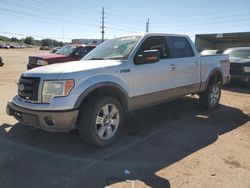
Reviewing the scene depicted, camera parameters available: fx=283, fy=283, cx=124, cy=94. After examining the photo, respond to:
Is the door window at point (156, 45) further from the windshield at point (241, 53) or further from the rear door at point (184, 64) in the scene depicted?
the windshield at point (241, 53)

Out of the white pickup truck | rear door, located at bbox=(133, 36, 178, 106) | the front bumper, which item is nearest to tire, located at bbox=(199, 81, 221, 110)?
the white pickup truck

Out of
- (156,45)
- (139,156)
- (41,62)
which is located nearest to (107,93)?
(139,156)

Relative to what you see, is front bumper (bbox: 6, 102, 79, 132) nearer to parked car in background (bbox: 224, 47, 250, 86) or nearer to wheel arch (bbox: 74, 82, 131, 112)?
wheel arch (bbox: 74, 82, 131, 112)

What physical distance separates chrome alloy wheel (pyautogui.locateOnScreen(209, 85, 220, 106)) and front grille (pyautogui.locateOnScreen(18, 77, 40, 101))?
4692 millimetres

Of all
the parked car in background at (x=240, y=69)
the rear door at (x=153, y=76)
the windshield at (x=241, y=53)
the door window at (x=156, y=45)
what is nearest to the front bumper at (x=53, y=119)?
the rear door at (x=153, y=76)

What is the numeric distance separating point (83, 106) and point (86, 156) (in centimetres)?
76

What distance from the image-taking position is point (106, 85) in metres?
4.51

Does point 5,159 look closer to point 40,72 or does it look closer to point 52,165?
point 52,165

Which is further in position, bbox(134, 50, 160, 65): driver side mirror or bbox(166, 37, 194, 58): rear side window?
bbox(166, 37, 194, 58): rear side window

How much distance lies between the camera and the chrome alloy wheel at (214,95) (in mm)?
7371

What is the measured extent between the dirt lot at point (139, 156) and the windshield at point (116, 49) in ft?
4.84

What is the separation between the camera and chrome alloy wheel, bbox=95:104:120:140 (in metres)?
4.51

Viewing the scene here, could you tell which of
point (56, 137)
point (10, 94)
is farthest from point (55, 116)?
point (10, 94)

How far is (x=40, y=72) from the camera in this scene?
4.38 m
